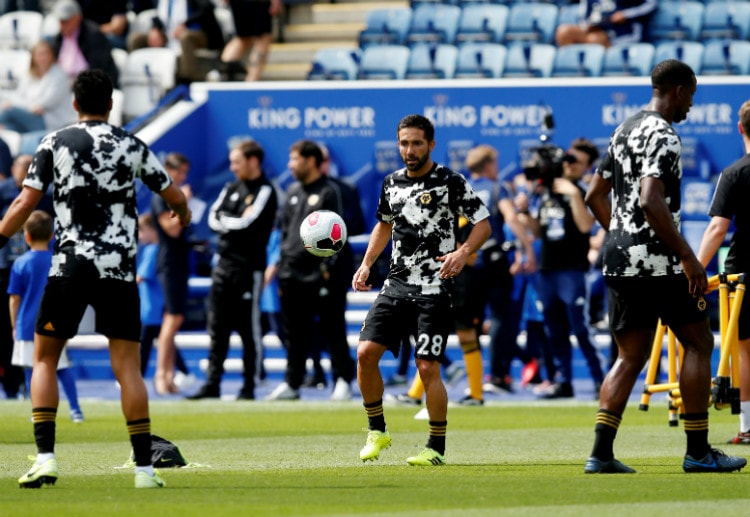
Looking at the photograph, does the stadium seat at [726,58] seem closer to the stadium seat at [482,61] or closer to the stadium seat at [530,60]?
the stadium seat at [530,60]

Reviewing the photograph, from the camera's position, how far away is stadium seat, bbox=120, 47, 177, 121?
2300 cm

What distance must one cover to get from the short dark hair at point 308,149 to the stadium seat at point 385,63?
558 cm

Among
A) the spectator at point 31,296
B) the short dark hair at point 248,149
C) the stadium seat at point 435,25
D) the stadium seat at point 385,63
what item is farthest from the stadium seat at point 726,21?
the spectator at point 31,296

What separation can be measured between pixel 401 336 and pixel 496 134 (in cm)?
1059

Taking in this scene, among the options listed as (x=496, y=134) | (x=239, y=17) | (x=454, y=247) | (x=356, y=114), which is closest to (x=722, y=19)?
(x=496, y=134)

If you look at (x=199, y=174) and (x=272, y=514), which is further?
(x=199, y=174)

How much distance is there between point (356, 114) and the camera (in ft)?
67.5

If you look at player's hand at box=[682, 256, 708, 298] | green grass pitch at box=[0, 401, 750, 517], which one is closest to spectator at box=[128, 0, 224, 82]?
green grass pitch at box=[0, 401, 750, 517]

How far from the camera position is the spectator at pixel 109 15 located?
966 inches

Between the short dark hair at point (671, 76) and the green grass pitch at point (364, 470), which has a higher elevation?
the short dark hair at point (671, 76)

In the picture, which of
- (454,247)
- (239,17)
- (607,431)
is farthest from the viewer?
(239,17)

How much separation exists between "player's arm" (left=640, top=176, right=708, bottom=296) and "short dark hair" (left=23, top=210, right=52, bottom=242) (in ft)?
21.1

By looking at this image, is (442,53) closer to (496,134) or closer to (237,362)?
(496,134)

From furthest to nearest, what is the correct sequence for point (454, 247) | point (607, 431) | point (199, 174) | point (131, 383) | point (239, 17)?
point (239, 17)
point (199, 174)
point (454, 247)
point (607, 431)
point (131, 383)
